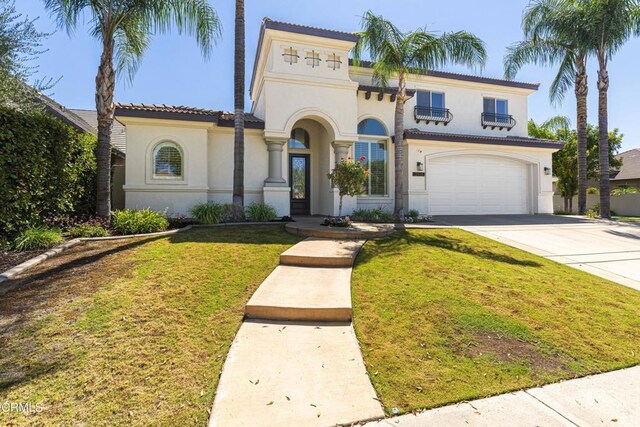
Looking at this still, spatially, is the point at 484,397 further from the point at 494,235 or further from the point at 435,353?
the point at 494,235

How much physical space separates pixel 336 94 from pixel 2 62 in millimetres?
9686

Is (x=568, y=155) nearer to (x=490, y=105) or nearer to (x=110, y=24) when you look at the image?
(x=490, y=105)

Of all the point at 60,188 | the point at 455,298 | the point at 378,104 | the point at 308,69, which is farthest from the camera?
the point at 378,104

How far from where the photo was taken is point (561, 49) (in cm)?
1597

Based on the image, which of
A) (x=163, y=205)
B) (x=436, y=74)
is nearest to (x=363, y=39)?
(x=436, y=74)

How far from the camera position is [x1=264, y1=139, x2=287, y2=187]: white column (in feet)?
38.7

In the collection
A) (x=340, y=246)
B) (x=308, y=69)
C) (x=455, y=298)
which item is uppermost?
(x=308, y=69)

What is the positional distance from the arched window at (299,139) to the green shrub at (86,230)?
318 inches

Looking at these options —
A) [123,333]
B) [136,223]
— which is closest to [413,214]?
[136,223]

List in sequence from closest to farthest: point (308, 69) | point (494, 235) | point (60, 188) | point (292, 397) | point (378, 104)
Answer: point (292, 397), point (60, 188), point (494, 235), point (308, 69), point (378, 104)

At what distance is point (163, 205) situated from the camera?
11.0 m

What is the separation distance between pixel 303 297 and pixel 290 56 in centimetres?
1025

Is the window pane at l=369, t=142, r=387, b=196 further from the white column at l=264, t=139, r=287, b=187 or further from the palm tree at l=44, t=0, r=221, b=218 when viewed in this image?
the palm tree at l=44, t=0, r=221, b=218

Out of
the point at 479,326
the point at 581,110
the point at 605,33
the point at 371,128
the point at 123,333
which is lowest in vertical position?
the point at 479,326
